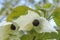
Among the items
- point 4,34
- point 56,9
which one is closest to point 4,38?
point 4,34

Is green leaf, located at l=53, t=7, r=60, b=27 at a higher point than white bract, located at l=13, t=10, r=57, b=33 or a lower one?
higher

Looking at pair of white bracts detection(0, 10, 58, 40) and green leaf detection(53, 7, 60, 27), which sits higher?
green leaf detection(53, 7, 60, 27)

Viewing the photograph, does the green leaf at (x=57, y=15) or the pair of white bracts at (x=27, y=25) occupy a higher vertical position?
the green leaf at (x=57, y=15)
